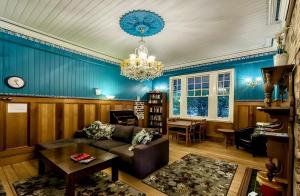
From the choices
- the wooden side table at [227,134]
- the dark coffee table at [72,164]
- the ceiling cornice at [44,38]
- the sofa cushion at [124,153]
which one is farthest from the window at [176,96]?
the dark coffee table at [72,164]

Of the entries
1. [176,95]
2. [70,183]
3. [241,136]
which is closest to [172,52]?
[176,95]

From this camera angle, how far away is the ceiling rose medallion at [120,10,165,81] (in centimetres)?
291

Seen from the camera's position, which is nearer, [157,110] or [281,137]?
[281,137]

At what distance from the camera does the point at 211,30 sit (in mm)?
3574

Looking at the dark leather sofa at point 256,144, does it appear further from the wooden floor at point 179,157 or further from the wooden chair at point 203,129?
the wooden chair at point 203,129

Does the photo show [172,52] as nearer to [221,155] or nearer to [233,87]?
[233,87]

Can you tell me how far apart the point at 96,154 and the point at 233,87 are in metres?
4.91

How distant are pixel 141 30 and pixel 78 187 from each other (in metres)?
3.10

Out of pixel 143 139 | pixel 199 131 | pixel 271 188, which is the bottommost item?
pixel 199 131

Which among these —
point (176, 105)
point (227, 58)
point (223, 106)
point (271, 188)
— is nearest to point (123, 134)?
point (271, 188)

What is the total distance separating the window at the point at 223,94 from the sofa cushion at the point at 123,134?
3.64 metres

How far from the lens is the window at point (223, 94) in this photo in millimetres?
5629

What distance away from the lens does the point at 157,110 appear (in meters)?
7.04

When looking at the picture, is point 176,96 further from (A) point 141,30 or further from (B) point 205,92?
(A) point 141,30
